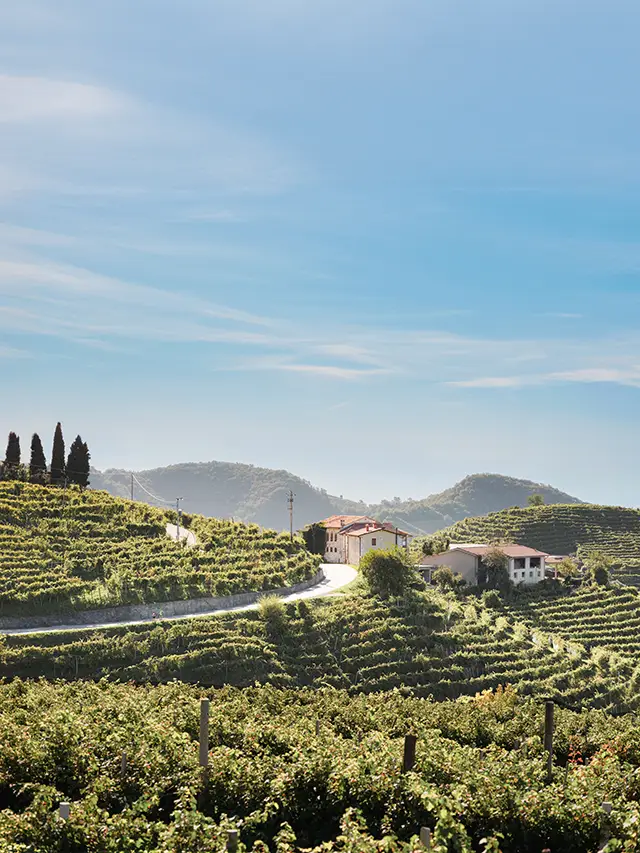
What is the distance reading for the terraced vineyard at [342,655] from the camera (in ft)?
134

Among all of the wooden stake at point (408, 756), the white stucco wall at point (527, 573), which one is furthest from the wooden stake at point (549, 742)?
the white stucco wall at point (527, 573)

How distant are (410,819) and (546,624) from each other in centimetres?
5220

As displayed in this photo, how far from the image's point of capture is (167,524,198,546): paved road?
Result: 62.6 m

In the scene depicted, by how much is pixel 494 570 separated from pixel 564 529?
48.9 metres

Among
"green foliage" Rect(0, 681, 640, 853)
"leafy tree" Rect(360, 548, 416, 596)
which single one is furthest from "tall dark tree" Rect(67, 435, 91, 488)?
"green foliage" Rect(0, 681, 640, 853)

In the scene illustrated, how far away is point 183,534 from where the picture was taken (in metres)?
65.1

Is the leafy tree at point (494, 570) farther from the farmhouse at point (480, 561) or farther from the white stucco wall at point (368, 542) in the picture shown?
the white stucco wall at point (368, 542)

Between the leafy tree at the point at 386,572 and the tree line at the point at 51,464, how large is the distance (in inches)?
1236

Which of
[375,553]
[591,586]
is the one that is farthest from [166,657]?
[591,586]

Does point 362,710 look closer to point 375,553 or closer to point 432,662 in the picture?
point 432,662

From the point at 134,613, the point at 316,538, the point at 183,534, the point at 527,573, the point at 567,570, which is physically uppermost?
Result: the point at 183,534

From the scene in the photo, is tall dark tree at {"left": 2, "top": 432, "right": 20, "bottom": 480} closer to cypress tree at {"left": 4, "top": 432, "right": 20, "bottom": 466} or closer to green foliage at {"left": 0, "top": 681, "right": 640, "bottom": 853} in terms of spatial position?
cypress tree at {"left": 4, "top": 432, "right": 20, "bottom": 466}

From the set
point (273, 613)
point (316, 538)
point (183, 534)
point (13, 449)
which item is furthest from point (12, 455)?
point (273, 613)

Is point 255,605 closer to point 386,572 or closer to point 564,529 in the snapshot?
point 386,572
